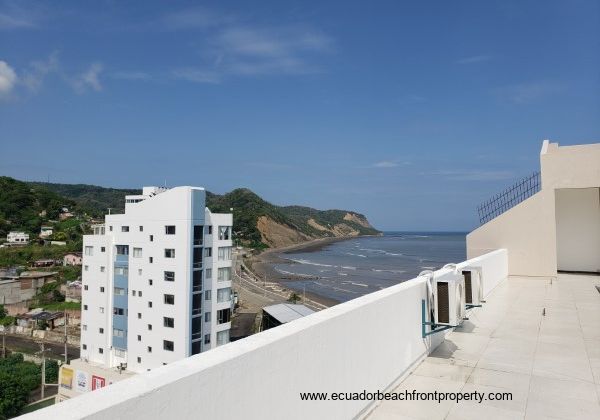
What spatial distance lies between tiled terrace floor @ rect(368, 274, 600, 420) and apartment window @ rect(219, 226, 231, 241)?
48.6ft

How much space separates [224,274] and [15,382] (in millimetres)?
12428

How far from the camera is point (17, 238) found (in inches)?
2302

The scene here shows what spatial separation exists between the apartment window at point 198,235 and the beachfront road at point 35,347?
16657mm

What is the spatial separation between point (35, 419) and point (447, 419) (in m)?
2.18

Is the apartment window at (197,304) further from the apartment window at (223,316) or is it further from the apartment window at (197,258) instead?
the apartment window at (197,258)

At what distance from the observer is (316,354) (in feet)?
6.47

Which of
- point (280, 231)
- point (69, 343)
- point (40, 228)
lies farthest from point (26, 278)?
point (280, 231)

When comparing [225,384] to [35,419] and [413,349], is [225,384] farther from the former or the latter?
[413,349]

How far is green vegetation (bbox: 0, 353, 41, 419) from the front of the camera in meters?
18.6

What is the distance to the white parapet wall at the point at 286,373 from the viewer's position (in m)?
1.14

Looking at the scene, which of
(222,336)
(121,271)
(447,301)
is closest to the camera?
(447,301)

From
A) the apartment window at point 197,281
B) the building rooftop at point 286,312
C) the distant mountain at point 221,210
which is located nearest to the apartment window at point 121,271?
the apartment window at point 197,281

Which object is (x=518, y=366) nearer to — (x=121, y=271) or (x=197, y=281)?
(x=197, y=281)

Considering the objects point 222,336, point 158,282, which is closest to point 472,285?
point 158,282
